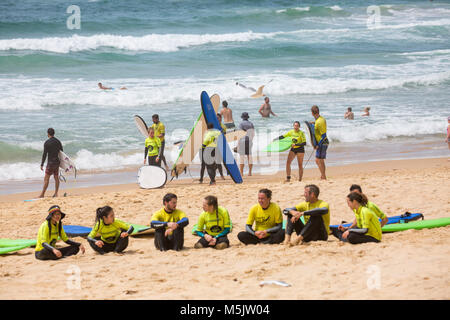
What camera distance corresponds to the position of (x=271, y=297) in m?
5.25

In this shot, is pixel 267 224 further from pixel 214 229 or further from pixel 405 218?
pixel 405 218

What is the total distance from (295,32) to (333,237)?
30.7 metres

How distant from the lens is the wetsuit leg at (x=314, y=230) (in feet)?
23.2

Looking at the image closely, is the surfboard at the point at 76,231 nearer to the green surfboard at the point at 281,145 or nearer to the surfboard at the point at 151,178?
the surfboard at the point at 151,178

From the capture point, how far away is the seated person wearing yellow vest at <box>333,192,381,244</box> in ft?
22.4

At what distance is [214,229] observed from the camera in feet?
24.3

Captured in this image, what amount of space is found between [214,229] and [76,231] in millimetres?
2254

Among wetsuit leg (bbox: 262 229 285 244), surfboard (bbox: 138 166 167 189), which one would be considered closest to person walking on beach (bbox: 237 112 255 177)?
surfboard (bbox: 138 166 167 189)

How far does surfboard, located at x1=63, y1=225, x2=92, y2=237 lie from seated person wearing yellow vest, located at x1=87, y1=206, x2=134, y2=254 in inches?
46.0

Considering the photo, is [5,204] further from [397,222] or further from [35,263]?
[397,222]

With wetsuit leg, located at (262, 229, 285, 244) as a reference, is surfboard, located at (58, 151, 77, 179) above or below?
above

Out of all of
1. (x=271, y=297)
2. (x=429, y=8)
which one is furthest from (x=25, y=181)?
(x=429, y=8)

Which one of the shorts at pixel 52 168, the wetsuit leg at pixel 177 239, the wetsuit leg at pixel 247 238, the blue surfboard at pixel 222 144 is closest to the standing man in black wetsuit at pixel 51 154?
the shorts at pixel 52 168

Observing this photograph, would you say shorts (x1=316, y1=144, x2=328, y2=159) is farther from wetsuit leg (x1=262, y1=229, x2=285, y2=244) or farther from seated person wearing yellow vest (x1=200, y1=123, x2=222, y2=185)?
wetsuit leg (x1=262, y1=229, x2=285, y2=244)
